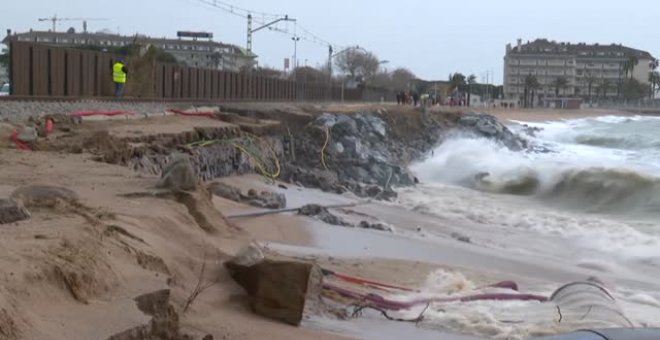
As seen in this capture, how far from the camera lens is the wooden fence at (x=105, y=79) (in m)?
21.5

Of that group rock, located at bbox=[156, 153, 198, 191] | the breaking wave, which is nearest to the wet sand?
rock, located at bbox=[156, 153, 198, 191]

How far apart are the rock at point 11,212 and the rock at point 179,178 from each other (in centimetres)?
295

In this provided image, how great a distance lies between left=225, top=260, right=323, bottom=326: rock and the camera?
692 centimetres

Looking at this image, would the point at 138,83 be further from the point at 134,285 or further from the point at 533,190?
the point at 134,285

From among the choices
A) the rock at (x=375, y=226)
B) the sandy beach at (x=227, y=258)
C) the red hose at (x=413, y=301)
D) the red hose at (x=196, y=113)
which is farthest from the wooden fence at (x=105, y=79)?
the red hose at (x=413, y=301)

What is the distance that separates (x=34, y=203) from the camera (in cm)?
772

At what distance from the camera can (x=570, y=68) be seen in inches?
7101

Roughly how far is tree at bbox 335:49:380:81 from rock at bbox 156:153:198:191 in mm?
123489

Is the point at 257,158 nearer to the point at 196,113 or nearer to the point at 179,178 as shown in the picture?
the point at 196,113

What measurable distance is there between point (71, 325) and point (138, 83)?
27858 millimetres

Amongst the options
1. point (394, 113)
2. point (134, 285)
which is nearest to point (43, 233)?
point (134, 285)

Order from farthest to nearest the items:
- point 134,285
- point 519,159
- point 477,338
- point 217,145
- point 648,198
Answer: point 519,159 → point 648,198 → point 217,145 → point 477,338 → point 134,285

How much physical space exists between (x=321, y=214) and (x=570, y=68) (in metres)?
175

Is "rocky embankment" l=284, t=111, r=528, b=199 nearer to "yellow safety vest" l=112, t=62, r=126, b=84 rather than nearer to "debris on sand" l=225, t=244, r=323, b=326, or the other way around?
"yellow safety vest" l=112, t=62, r=126, b=84
